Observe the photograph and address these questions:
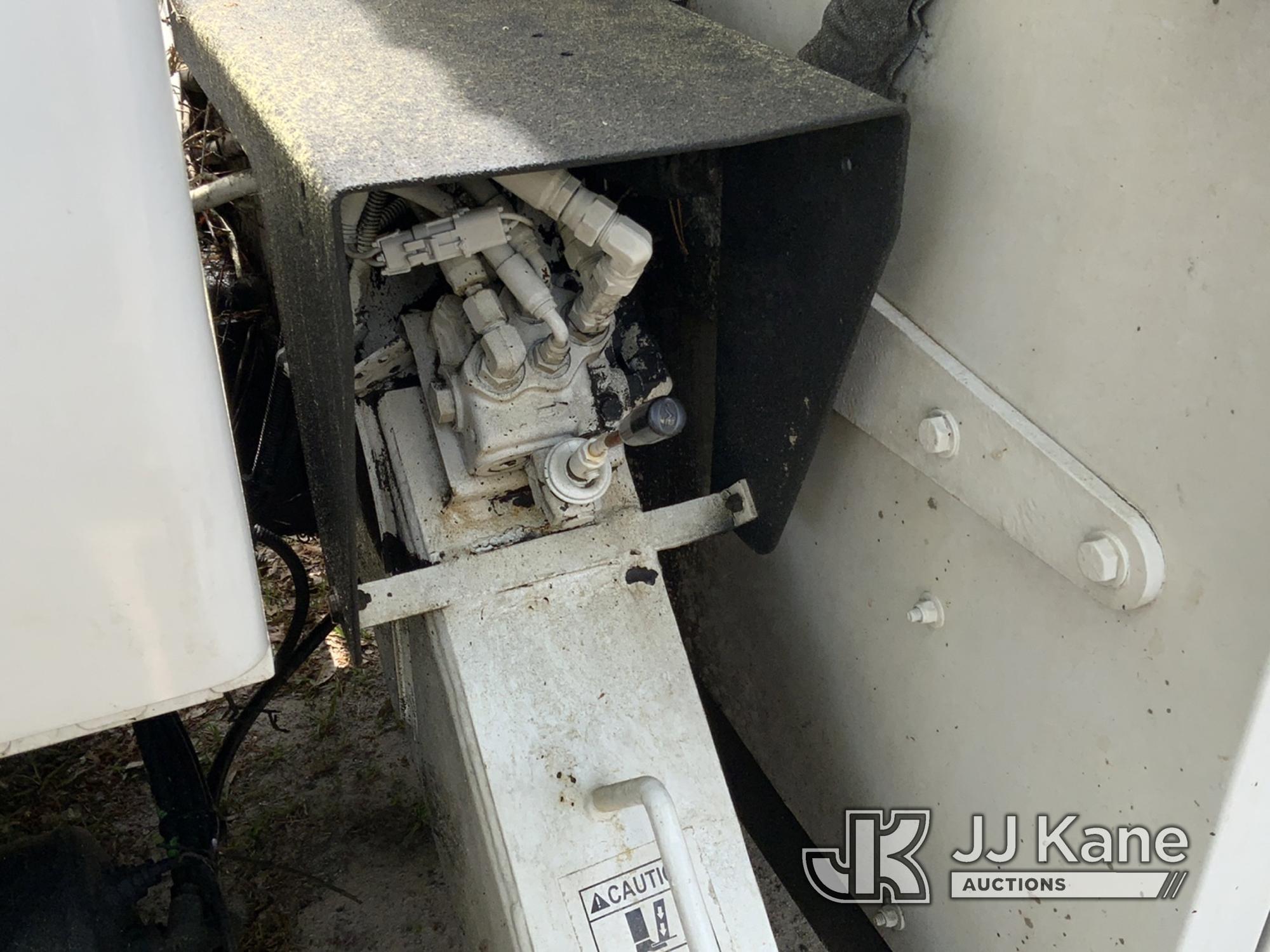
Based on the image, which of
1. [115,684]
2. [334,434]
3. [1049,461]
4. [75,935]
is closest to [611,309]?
[334,434]

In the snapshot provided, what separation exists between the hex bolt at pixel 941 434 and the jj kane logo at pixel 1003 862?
30 centimetres

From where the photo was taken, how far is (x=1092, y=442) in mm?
722

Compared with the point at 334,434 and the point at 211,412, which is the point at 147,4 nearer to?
the point at 211,412

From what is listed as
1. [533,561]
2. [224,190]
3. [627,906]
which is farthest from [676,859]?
[224,190]

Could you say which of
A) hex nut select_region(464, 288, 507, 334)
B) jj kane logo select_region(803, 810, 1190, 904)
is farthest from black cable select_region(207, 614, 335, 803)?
jj kane logo select_region(803, 810, 1190, 904)

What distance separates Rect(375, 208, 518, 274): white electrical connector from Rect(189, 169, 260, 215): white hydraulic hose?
0.35m

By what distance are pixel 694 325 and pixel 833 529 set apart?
0.30 metres

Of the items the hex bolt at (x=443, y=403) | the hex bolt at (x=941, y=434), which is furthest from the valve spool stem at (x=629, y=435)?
the hex bolt at (x=941, y=434)

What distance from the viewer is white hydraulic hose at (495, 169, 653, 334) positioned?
2.77 ft

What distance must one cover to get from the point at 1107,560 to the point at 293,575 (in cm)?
96


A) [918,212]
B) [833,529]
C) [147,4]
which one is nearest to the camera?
[147,4]

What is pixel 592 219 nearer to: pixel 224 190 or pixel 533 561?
pixel 533 561

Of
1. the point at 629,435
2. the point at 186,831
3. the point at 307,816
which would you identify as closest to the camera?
the point at 629,435

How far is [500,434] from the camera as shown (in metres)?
0.94
